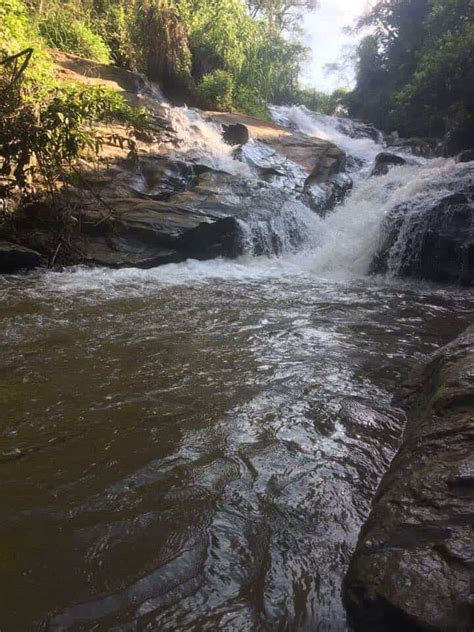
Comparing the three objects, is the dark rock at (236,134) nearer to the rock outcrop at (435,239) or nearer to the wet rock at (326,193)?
the wet rock at (326,193)

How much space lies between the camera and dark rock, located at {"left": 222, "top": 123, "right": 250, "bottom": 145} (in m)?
12.2

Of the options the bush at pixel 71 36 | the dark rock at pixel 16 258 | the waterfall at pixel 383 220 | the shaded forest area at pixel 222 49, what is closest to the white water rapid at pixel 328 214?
the waterfall at pixel 383 220

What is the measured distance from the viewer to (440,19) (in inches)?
597

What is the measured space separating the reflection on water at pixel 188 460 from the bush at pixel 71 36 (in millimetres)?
10387

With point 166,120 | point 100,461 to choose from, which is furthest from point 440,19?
point 100,461

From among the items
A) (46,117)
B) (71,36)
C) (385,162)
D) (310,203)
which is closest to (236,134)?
(310,203)

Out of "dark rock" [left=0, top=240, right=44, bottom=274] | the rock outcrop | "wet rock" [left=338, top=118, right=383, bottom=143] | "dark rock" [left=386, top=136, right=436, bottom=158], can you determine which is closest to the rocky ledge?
"dark rock" [left=0, top=240, right=44, bottom=274]

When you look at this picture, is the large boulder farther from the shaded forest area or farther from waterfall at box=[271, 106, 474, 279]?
the shaded forest area

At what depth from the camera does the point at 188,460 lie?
2426 mm

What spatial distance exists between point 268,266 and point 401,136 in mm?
11754

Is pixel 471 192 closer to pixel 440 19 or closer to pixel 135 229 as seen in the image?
pixel 135 229

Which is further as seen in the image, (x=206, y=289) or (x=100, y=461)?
(x=206, y=289)

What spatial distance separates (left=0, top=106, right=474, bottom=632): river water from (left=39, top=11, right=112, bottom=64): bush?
10.0m

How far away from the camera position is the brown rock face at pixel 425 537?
1.41m
